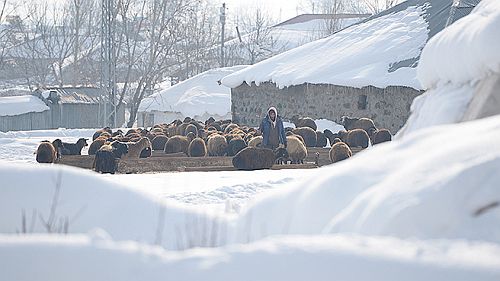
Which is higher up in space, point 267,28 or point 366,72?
point 267,28

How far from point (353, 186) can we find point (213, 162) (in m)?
14.5

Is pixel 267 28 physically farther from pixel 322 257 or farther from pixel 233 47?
pixel 322 257

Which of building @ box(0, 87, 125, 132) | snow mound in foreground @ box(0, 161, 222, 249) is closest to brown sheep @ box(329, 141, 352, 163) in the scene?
snow mound in foreground @ box(0, 161, 222, 249)

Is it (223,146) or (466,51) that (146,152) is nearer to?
(223,146)

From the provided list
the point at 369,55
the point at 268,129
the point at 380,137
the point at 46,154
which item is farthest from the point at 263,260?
the point at 369,55

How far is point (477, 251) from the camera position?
3.47m

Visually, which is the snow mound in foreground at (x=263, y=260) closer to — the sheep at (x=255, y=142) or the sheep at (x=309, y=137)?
the sheep at (x=255, y=142)

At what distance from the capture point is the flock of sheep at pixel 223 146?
17.4 meters

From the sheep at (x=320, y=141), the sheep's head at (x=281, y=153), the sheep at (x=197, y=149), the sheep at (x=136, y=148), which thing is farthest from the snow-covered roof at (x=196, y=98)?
the sheep's head at (x=281, y=153)

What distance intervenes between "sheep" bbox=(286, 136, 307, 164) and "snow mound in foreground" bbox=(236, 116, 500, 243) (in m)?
14.3

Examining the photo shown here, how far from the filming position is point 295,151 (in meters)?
19.7

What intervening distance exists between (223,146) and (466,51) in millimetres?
15431

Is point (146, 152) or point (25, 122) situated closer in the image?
point (146, 152)

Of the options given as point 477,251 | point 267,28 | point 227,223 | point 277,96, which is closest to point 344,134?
point 277,96
